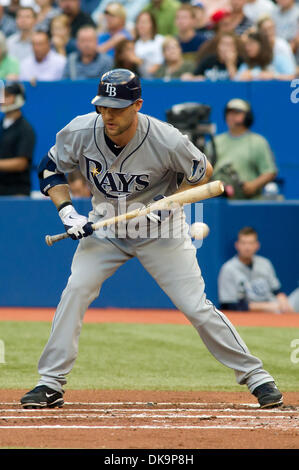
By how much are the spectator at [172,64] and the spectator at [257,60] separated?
82 centimetres

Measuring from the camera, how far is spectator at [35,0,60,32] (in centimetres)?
1491

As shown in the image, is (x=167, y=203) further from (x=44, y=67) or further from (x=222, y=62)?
(x=44, y=67)

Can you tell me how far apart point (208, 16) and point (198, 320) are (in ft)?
30.2

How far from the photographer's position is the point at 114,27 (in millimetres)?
14148

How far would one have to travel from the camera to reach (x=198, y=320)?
19.9ft

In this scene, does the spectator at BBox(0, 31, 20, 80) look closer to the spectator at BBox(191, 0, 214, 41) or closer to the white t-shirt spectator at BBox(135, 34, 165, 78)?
the white t-shirt spectator at BBox(135, 34, 165, 78)

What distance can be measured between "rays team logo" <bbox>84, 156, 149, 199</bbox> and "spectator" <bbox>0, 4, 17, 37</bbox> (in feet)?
32.8

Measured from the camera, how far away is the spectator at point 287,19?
1363 centimetres

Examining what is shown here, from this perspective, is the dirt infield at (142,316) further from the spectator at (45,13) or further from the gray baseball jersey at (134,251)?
the spectator at (45,13)

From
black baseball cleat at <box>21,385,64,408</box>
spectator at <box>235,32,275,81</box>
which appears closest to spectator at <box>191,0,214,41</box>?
spectator at <box>235,32,275,81</box>

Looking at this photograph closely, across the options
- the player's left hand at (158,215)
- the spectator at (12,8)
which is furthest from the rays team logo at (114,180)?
the spectator at (12,8)

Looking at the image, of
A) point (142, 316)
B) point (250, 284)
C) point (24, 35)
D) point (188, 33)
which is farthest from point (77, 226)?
point (24, 35)

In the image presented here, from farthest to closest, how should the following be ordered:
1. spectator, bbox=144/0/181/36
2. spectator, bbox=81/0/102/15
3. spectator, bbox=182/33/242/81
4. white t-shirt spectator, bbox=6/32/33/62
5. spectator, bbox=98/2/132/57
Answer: spectator, bbox=81/0/102/15 < spectator, bbox=144/0/181/36 < white t-shirt spectator, bbox=6/32/33/62 < spectator, bbox=98/2/132/57 < spectator, bbox=182/33/242/81

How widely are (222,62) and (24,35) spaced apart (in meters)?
3.25
